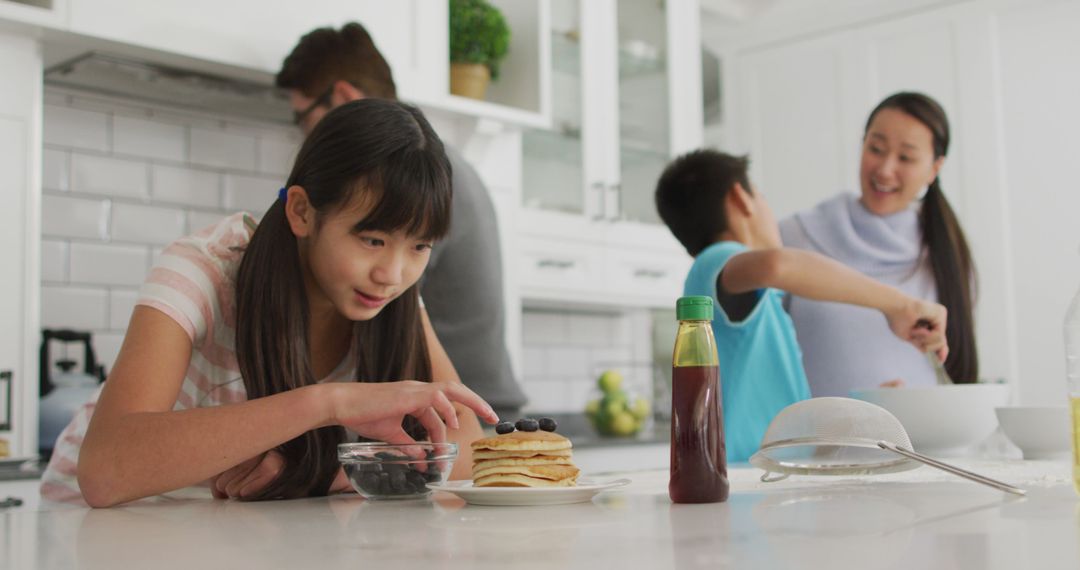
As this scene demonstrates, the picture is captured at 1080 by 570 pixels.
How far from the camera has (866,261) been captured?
8.80 feet

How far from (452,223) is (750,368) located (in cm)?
73

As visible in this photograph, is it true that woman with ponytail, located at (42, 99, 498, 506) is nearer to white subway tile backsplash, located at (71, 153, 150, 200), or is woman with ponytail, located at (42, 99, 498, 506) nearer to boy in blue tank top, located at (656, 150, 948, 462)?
boy in blue tank top, located at (656, 150, 948, 462)

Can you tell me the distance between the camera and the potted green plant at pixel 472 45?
10.4 ft

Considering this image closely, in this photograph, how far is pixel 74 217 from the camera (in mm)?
2639

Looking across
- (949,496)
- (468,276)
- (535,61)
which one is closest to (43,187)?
(468,276)

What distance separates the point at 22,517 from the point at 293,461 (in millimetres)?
314

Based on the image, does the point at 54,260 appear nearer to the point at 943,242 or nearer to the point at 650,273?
the point at 650,273

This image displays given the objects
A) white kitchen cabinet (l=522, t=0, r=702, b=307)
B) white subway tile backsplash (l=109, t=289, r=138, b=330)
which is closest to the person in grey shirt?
white subway tile backsplash (l=109, t=289, r=138, b=330)

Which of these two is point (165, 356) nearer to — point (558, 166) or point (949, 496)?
point (949, 496)

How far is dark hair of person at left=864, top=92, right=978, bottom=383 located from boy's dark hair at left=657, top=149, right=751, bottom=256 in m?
0.48

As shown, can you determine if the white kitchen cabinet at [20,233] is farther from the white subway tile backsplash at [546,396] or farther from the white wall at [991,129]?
the white wall at [991,129]

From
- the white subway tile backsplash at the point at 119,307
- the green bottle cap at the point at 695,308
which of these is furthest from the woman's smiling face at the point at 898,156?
the white subway tile backsplash at the point at 119,307

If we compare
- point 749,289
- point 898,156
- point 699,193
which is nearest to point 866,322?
point 898,156

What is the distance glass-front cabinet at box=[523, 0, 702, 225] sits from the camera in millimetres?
3461
